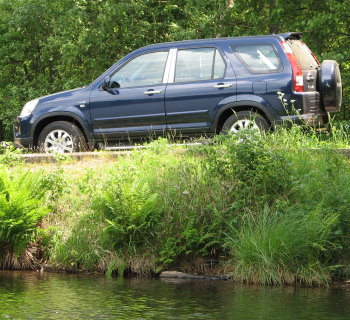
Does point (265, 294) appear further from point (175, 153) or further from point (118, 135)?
point (118, 135)

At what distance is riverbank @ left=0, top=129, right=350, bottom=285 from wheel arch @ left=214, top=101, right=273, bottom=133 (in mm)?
2149

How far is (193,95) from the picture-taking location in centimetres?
1288

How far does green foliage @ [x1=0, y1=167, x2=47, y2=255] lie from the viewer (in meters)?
9.78

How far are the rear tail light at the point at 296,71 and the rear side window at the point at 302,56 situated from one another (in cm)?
17

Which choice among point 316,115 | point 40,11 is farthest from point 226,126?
point 40,11

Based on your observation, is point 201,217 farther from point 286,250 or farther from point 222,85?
point 222,85

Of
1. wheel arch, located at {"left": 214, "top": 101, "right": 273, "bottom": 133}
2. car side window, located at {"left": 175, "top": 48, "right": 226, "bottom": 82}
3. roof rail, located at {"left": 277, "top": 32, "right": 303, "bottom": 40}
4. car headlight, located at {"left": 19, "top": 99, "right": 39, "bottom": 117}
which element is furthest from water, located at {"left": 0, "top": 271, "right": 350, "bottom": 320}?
roof rail, located at {"left": 277, "top": 32, "right": 303, "bottom": 40}

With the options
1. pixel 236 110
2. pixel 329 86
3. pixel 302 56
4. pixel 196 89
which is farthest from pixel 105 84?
pixel 329 86

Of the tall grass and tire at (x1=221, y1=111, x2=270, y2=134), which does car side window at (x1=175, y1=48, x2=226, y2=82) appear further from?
the tall grass


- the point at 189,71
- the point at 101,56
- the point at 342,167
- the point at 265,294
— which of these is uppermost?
the point at 101,56

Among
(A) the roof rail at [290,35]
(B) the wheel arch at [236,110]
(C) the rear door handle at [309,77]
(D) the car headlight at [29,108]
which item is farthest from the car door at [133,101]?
(C) the rear door handle at [309,77]

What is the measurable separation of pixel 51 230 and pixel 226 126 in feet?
11.9

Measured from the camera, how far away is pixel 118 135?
1339 cm

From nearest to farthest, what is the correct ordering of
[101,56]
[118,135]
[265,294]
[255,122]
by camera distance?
[265,294]
[255,122]
[118,135]
[101,56]
